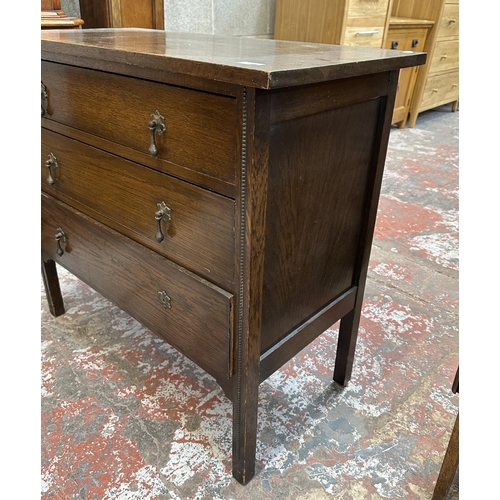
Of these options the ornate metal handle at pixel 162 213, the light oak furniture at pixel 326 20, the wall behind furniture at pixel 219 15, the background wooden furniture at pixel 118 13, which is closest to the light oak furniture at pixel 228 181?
the ornate metal handle at pixel 162 213

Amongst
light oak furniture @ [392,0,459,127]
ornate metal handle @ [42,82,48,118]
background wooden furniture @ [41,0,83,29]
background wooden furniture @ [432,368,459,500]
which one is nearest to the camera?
background wooden furniture @ [432,368,459,500]

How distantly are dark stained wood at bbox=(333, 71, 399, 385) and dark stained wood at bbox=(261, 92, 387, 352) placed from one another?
0.01 metres

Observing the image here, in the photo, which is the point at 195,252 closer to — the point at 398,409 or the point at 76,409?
the point at 76,409

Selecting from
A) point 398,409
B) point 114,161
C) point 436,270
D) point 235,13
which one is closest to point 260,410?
point 398,409

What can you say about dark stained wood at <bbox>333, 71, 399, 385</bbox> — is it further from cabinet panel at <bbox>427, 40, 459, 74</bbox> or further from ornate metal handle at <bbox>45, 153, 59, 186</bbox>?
cabinet panel at <bbox>427, 40, 459, 74</bbox>

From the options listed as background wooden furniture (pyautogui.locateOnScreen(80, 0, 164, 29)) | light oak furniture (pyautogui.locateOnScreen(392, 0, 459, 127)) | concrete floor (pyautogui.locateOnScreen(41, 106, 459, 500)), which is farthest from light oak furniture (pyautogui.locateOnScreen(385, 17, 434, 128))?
concrete floor (pyautogui.locateOnScreen(41, 106, 459, 500))

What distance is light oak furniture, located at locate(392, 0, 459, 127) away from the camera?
4.15m

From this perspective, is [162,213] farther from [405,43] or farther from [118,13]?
[405,43]

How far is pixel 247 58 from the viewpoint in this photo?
841 millimetres

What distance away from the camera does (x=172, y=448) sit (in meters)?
1.22

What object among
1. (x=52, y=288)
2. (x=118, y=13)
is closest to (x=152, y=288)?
(x=52, y=288)

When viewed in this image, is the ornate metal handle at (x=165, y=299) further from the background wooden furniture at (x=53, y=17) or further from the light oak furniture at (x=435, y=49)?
the light oak furniture at (x=435, y=49)

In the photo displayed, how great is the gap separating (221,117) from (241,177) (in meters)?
A: 0.11

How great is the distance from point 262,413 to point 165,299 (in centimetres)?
49
